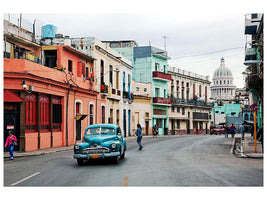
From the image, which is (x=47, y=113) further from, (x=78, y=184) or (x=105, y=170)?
(x=78, y=184)

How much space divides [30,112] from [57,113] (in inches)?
178

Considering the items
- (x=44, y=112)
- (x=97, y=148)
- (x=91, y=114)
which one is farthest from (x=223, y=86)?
(x=97, y=148)

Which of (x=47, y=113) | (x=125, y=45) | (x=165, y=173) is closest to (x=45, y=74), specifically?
(x=47, y=113)

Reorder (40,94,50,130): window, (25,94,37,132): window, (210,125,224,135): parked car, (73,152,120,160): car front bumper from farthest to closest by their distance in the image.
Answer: (210,125,224,135): parked car
(40,94,50,130): window
(25,94,37,132): window
(73,152,120,160): car front bumper

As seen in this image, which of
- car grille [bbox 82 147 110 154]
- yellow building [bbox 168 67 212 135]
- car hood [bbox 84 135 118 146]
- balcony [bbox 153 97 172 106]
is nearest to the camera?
car grille [bbox 82 147 110 154]

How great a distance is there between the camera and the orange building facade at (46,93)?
917 inches

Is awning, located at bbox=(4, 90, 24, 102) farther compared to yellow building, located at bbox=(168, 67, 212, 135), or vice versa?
yellow building, located at bbox=(168, 67, 212, 135)

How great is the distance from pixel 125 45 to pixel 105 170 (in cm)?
4575

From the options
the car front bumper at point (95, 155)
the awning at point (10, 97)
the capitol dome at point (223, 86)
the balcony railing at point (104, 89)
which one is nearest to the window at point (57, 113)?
the awning at point (10, 97)

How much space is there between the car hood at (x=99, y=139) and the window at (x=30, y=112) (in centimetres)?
968

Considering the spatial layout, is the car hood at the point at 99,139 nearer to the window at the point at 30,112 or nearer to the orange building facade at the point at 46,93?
the orange building facade at the point at 46,93

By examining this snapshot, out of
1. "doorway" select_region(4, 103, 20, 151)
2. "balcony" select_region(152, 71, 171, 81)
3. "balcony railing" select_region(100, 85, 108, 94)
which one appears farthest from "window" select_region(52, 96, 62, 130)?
"balcony" select_region(152, 71, 171, 81)

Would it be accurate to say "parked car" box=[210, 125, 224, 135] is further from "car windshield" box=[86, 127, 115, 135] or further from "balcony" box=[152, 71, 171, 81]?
"car windshield" box=[86, 127, 115, 135]

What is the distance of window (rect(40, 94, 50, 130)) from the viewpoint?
26.5 meters
